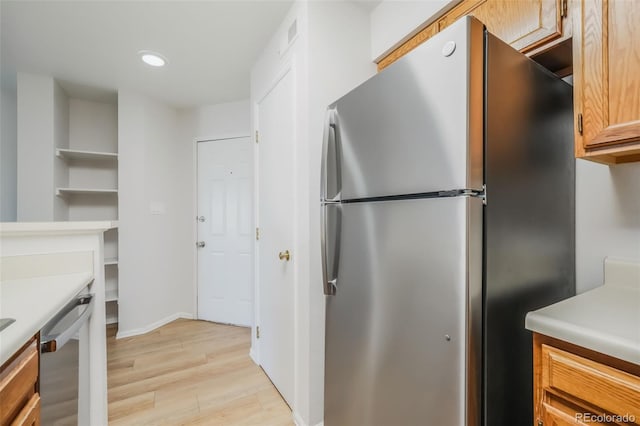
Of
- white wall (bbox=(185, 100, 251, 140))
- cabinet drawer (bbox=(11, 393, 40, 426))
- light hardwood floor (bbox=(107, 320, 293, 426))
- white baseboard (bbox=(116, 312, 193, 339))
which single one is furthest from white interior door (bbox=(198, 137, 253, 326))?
cabinet drawer (bbox=(11, 393, 40, 426))

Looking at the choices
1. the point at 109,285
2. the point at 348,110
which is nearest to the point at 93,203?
the point at 109,285

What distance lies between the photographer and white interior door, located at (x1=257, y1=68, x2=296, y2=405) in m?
1.79

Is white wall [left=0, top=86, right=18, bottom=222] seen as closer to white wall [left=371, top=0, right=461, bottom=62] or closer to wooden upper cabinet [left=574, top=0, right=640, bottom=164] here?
white wall [left=371, top=0, right=461, bottom=62]

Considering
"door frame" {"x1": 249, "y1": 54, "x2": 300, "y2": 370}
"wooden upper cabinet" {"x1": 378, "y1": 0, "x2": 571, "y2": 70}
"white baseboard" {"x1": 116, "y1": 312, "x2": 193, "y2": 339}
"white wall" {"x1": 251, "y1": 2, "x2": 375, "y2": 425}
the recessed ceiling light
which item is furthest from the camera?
"white baseboard" {"x1": 116, "y1": 312, "x2": 193, "y2": 339}

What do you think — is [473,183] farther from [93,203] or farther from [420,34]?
[93,203]

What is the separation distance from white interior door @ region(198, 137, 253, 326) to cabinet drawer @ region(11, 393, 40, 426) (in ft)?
7.93

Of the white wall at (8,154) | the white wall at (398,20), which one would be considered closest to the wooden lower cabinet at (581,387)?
the white wall at (398,20)

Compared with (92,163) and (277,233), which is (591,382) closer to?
(277,233)

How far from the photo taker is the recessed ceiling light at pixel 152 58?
2.28m

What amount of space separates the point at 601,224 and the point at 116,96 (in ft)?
13.0

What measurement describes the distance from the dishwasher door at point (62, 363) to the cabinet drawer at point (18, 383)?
7cm

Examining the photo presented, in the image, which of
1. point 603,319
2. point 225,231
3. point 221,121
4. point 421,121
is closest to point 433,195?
point 421,121

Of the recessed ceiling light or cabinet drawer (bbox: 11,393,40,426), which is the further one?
the recessed ceiling light
